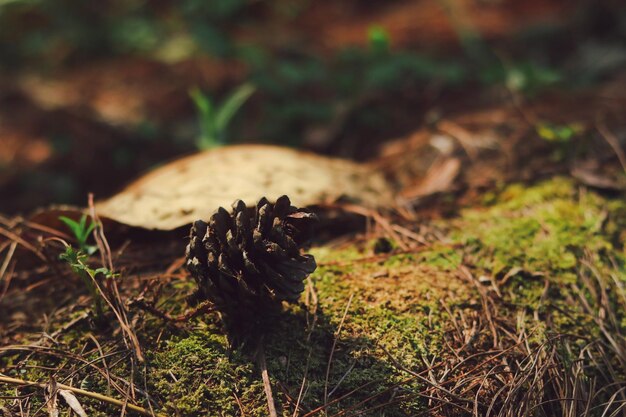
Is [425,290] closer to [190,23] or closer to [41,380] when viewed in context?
[41,380]

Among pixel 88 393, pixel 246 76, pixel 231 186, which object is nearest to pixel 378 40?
pixel 246 76

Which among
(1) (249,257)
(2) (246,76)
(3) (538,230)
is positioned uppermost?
(2) (246,76)

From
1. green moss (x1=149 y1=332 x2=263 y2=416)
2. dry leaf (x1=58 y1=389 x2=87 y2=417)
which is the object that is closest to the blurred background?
green moss (x1=149 y1=332 x2=263 y2=416)

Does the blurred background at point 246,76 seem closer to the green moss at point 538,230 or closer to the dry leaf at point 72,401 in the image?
the green moss at point 538,230

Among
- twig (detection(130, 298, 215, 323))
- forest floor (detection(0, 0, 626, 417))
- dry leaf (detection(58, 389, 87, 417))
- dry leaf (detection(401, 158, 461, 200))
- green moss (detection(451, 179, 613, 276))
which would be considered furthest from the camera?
dry leaf (detection(401, 158, 461, 200))

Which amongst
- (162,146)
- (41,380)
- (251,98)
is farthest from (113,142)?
(41,380)

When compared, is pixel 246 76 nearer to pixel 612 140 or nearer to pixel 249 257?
pixel 612 140

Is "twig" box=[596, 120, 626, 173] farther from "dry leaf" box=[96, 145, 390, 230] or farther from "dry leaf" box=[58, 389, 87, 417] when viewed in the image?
"dry leaf" box=[58, 389, 87, 417]
